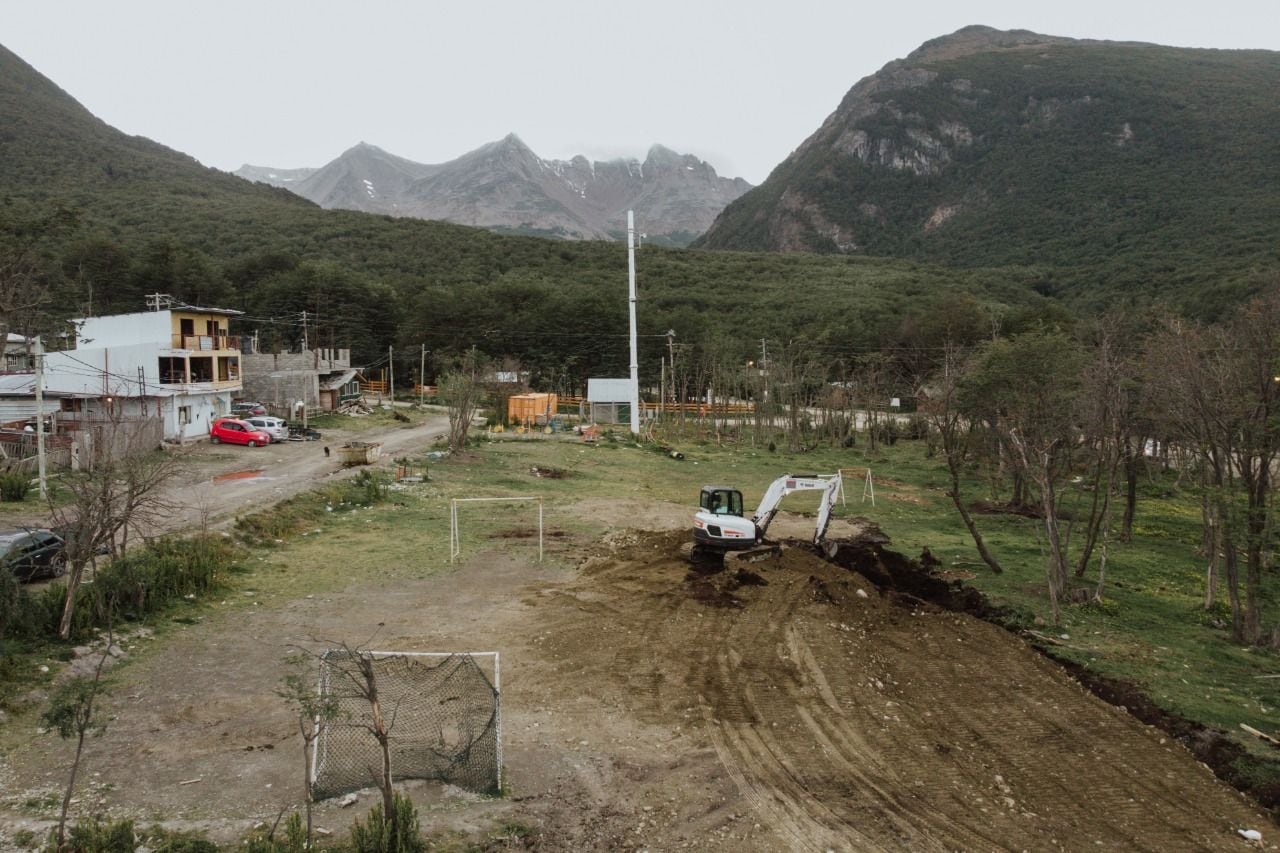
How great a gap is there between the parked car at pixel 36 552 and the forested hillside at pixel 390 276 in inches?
1359

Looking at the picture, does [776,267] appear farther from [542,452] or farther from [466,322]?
[542,452]

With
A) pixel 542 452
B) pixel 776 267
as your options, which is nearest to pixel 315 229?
pixel 776 267

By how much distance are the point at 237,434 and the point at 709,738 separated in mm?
31904

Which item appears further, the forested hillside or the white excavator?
the forested hillside

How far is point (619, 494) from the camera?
26.9m

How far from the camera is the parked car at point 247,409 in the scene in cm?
4109

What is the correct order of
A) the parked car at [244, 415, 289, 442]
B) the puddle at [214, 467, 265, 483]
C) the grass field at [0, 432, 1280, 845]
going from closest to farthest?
the grass field at [0, 432, 1280, 845] → the puddle at [214, 467, 265, 483] → the parked car at [244, 415, 289, 442]

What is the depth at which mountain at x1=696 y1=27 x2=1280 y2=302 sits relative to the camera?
96375 millimetres

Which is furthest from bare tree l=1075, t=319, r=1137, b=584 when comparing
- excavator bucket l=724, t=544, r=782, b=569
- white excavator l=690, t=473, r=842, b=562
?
excavator bucket l=724, t=544, r=782, b=569

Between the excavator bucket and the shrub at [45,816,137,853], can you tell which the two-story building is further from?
the shrub at [45,816,137,853]

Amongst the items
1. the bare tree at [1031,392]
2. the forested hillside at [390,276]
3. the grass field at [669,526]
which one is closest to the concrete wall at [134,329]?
the forested hillside at [390,276]

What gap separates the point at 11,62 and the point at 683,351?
365ft

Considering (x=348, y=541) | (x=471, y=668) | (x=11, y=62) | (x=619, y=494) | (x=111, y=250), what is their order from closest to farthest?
(x=471, y=668) → (x=348, y=541) → (x=619, y=494) → (x=111, y=250) → (x=11, y=62)

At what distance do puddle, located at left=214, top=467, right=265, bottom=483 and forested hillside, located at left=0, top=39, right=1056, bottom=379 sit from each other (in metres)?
23.6
